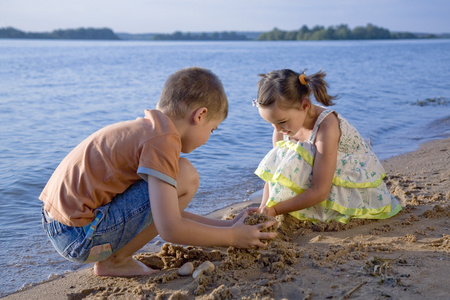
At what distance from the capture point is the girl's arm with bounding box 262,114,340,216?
3.14 metres

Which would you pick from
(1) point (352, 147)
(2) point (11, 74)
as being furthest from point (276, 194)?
(2) point (11, 74)

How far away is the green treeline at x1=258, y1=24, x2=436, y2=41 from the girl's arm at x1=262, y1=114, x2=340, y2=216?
210 feet

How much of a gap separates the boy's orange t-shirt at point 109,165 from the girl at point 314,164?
1.18 metres

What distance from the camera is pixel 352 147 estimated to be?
3.40m

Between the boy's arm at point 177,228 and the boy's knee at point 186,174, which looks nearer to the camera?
the boy's arm at point 177,228

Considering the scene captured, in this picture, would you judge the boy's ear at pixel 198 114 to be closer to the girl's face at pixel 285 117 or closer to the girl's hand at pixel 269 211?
the girl's face at pixel 285 117

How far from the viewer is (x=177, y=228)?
2191mm

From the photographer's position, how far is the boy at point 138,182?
2.17 metres

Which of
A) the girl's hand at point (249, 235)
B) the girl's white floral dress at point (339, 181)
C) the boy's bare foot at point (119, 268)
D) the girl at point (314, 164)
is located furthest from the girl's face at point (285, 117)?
the boy's bare foot at point (119, 268)

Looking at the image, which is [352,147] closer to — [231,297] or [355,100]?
[231,297]

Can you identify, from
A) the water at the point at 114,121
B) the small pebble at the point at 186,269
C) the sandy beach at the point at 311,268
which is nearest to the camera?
the sandy beach at the point at 311,268

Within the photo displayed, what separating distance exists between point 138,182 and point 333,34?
65.3 meters

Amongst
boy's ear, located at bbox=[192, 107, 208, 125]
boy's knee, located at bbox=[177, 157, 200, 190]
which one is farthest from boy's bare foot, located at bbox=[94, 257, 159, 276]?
boy's ear, located at bbox=[192, 107, 208, 125]

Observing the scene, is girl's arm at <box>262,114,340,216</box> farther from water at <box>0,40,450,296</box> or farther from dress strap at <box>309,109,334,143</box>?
water at <box>0,40,450,296</box>
